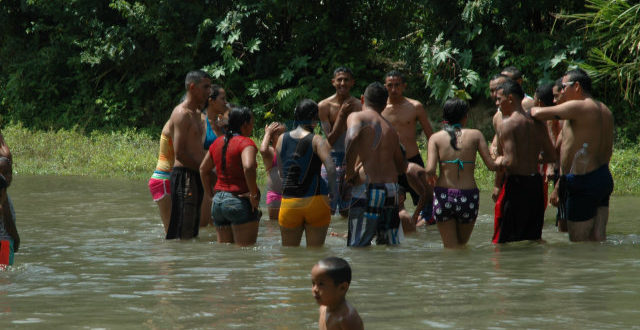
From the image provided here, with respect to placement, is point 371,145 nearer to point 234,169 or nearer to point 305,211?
point 305,211

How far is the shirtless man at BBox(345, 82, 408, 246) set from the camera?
307 inches

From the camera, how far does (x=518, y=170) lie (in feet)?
26.0

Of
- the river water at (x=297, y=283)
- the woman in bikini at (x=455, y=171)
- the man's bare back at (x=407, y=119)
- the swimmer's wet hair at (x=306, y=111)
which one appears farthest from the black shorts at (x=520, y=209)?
the man's bare back at (x=407, y=119)

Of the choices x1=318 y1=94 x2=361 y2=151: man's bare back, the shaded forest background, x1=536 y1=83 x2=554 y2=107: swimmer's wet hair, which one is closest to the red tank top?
x1=318 y1=94 x2=361 y2=151: man's bare back

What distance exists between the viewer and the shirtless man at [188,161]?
8.53 m

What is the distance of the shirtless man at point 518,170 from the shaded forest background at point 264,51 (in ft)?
23.5

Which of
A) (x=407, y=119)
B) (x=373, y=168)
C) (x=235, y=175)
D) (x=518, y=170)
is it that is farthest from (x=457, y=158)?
(x=407, y=119)

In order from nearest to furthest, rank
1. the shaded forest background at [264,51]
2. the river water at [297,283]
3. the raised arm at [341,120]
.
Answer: the river water at [297,283] < the raised arm at [341,120] < the shaded forest background at [264,51]

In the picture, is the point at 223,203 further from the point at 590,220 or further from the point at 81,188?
the point at 81,188

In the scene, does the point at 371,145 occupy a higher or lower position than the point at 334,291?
higher

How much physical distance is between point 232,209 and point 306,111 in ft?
3.59

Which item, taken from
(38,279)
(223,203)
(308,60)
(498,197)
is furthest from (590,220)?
(308,60)

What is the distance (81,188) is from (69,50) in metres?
9.80

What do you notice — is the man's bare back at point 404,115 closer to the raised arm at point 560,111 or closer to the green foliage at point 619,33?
the raised arm at point 560,111
